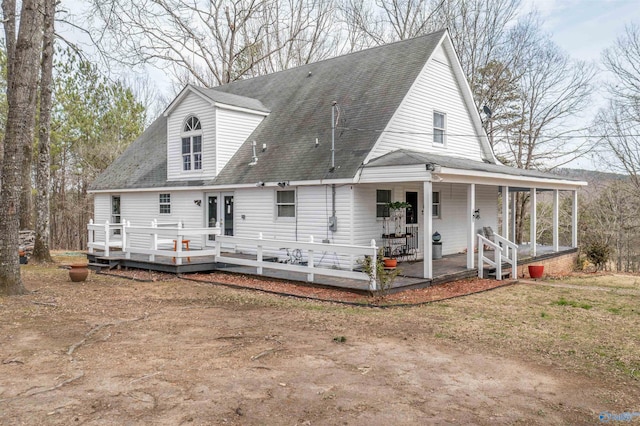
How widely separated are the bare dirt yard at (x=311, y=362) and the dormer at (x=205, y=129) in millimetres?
7947

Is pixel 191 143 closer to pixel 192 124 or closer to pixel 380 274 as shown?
pixel 192 124

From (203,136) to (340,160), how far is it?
6157mm

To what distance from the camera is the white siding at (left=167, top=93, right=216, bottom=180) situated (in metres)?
16.9

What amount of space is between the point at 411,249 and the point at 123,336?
31.9ft

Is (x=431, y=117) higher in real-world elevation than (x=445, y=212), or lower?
higher

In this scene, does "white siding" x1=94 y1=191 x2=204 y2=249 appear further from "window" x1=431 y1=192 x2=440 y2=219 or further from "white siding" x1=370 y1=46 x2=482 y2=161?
"window" x1=431 y1=192 x2=440 y2=219

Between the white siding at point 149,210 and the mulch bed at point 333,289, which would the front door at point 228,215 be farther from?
the mulch bed at point 333,289

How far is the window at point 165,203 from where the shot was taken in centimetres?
1867

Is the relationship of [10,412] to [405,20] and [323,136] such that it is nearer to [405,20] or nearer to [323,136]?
[323,136]

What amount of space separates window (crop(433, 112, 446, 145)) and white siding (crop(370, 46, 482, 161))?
170 mm

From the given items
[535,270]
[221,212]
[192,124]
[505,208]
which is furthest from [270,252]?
[535,270]

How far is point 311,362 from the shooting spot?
19.4 feet

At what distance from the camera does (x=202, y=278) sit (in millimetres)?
13000

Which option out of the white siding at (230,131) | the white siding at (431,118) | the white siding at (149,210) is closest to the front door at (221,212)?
the white siding at (149,210)
